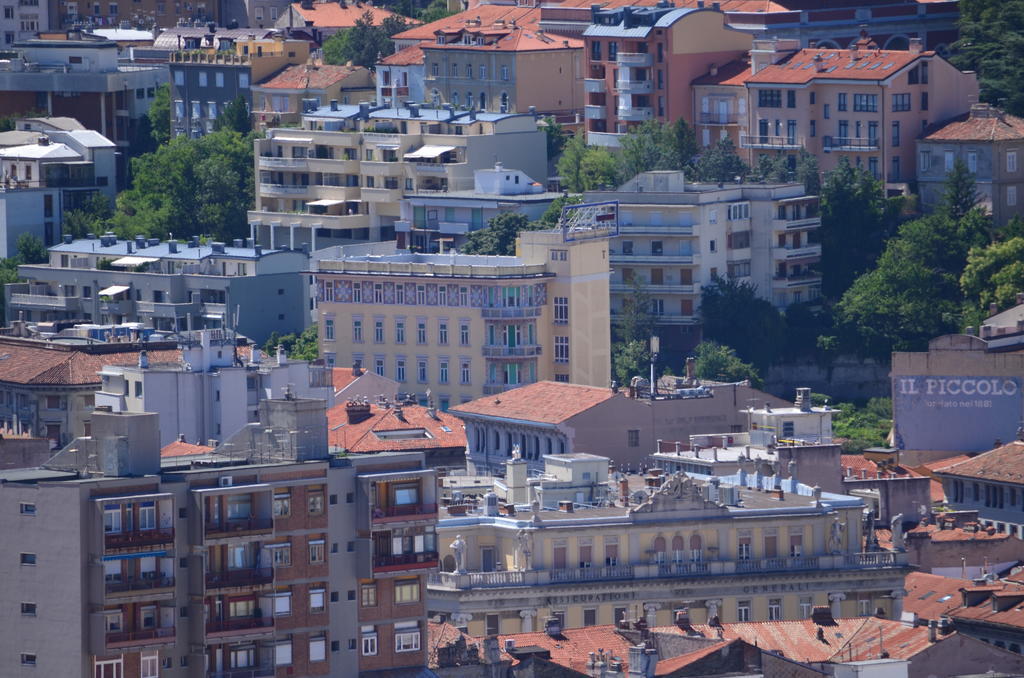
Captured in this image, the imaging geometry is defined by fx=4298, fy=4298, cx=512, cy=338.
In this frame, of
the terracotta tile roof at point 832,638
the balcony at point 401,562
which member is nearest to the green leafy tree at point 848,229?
the terracotta tile roof at point 832,638

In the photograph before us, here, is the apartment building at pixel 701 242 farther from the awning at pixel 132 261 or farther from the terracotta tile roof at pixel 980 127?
the awning at pixel 132 261

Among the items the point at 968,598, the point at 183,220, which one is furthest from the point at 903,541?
the point at 183,220

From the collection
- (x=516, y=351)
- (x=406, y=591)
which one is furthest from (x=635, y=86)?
(x=406, y=591)

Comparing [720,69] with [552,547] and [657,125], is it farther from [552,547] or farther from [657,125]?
[552,547]

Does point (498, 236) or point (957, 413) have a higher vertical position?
point (498, 236)

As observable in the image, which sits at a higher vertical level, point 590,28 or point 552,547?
point 590,28

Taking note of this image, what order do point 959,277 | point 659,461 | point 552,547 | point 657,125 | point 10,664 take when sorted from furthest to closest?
point 657,125, point 959,277, point 659,461, point 552,547, point 10,664

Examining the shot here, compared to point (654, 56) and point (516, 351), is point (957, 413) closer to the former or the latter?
point (516, 351)
